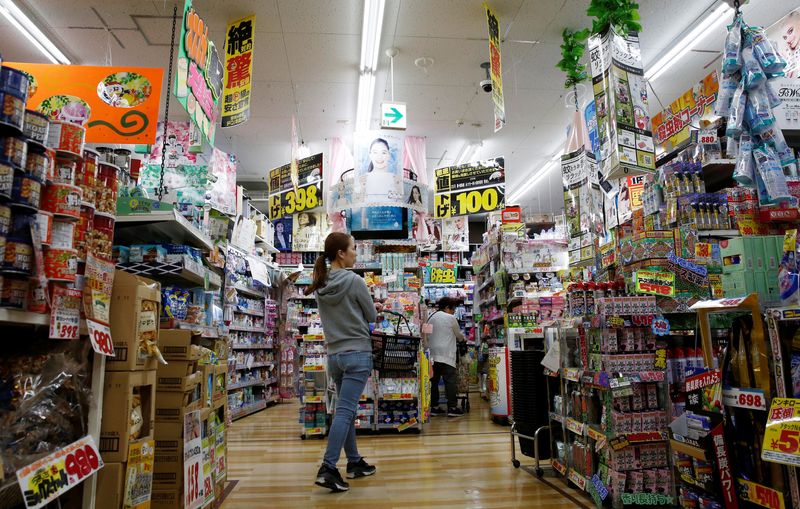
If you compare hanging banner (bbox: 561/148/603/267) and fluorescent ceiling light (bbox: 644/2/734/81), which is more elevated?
fluorescent ceiling light (bbox: 644/2/734/81)

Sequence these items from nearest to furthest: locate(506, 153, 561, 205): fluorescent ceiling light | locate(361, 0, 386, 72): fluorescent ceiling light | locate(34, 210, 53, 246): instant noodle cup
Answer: locate(34, 210, 53, 246): instant noodle cup
locate(361, 0, 386, 72): fluorescent ceiling light
locate(506, 153, 561, 205): fluorescent ceiling light

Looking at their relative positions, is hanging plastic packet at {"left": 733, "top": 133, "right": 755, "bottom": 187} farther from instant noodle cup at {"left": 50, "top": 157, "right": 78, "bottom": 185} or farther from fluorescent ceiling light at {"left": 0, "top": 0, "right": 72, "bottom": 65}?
fluorescent ceiling light at {"left": 0, "top": 0, "right": 72, "bottom": 65}

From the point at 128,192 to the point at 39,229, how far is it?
1.43 metres

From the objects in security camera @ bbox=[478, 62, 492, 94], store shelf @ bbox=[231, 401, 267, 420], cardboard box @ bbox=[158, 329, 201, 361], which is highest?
security camera @ bbox=[478, 62, 492, 94]

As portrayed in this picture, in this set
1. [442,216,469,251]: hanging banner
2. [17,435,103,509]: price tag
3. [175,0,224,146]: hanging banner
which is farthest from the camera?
[442,216,469,251]: hanging banner

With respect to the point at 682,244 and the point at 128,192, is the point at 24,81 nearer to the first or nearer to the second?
the point at 128,192

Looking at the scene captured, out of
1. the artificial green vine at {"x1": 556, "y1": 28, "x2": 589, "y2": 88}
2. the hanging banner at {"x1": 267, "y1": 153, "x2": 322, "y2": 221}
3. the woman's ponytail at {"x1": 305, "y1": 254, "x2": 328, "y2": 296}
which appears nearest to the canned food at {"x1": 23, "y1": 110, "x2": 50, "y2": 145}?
the woman's ponytail at {"x1": 305, "y1": 254, "x2": 328, "y2": 296}

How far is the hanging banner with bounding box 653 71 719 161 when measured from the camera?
4648 millimetres

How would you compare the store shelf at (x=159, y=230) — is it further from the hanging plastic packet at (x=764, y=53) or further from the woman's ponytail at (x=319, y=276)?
the hanging plastic packet at (x=764, y=53)

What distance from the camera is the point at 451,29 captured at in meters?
6.10

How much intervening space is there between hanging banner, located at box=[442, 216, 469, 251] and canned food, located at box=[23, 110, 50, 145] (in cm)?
1137

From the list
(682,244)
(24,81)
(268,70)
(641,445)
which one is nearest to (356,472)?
(641,445)

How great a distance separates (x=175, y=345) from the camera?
2551mm

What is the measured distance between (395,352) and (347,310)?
1.58 m
